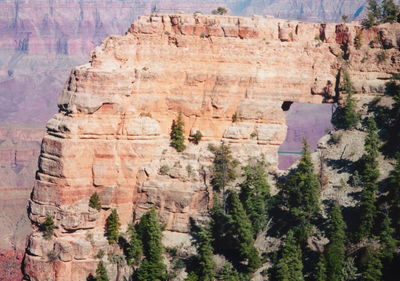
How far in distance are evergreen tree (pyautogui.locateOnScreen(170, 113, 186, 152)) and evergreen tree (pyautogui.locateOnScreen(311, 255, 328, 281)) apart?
14.5 metres

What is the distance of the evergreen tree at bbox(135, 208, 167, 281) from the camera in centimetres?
4972

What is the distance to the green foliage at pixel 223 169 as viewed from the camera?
176 ft

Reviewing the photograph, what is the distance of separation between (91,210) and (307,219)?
15.2 meters

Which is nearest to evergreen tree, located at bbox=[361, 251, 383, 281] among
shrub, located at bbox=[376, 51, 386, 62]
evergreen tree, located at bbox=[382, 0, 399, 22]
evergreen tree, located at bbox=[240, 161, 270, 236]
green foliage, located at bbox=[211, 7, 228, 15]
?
evergreen tree, located at bbox=[240, 161, 270, 236]

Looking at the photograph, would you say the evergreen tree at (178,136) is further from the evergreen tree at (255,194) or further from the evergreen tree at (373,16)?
the evergreen tree at (373,16)

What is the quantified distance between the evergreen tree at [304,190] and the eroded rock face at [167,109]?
4575 millimetres

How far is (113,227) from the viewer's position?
53.1m

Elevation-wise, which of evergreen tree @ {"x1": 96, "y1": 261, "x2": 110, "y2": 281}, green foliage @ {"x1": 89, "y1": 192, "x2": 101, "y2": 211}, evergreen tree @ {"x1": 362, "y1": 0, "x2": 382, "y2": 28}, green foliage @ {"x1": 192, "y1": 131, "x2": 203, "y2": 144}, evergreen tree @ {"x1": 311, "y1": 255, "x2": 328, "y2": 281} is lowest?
evergreen tree @ {"x1": 96, "y1": 261, "x2": 110, "y2": 281}

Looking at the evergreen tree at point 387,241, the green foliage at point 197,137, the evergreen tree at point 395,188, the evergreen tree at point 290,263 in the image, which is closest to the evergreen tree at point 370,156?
the evergreen tree at point 395,188

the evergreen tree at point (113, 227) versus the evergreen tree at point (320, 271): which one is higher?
the evergreen tree at point (113, 227)

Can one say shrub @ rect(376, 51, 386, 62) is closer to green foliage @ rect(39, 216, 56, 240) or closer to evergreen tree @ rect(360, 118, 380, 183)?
evergreen tree @ rect(360, 118, 380, 183)

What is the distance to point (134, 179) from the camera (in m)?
54.4

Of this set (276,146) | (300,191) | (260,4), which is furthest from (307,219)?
(260,4)

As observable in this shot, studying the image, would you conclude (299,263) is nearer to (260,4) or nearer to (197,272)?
(197,272)
